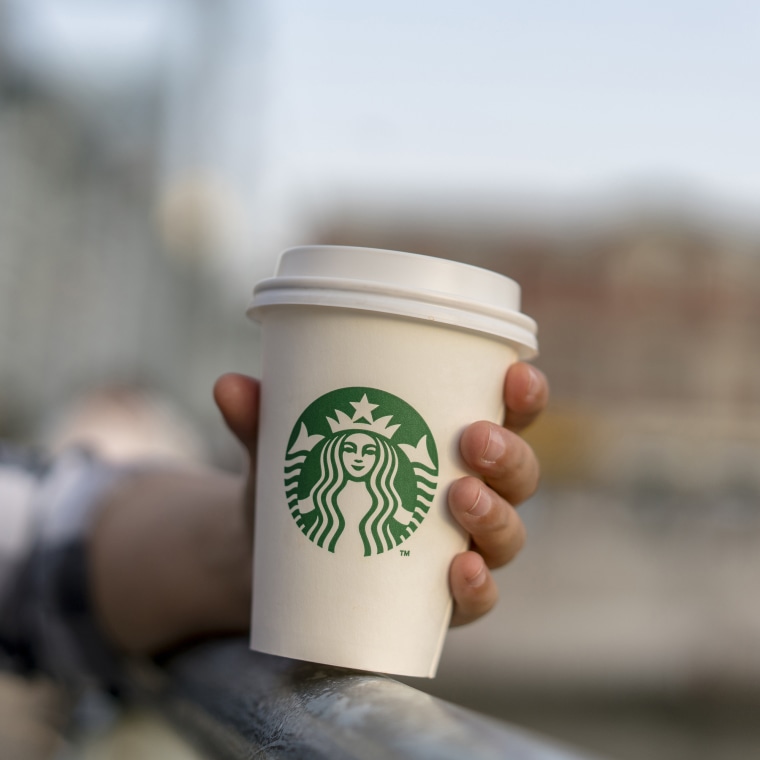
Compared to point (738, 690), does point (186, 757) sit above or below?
above

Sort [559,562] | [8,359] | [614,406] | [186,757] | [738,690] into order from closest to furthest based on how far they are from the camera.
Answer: [186,757] → [8,359] → [738,690] → [559,562] → [614,406]

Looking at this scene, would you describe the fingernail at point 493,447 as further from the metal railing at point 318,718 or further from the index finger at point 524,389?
the metal railing at point 318,718

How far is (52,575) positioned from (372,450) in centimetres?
58

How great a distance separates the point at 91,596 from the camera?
3.85 ft

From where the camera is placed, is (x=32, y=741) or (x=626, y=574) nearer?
(x=32, y=741)

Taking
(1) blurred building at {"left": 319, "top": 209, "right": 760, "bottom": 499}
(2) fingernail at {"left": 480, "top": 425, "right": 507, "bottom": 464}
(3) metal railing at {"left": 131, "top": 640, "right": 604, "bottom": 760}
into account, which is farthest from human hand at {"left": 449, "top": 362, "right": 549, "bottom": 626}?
(1) blurred building at {"left": 319, "top": 209, "right": 760, "bottom": 499}

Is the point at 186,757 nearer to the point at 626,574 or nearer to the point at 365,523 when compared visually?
the point at 365,523

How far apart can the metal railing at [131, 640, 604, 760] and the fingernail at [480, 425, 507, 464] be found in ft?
0.73

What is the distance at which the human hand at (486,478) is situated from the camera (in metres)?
0.81

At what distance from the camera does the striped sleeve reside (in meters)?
1.17

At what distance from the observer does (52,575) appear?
1184 millimetres

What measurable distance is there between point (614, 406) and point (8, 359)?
938 inches

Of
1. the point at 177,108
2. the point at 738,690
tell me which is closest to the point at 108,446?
the point at 177,108

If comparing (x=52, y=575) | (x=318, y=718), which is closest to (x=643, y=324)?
(x=52, y=575)
